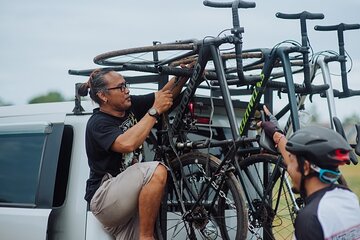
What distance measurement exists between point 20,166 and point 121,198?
101cm

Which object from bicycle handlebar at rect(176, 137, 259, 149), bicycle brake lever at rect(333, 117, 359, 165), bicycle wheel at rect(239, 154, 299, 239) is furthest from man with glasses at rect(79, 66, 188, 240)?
bicycle brake lever at rect(333, 117, 359, 165)

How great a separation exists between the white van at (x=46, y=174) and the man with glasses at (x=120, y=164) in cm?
13

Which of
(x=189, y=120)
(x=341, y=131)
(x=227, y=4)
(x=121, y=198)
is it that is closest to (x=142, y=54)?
(x=189, y=120)

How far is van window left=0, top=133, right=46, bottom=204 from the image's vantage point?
4.45 metres

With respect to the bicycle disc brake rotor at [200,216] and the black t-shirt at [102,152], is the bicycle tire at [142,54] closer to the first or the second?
the black t-shirt at [102,152]

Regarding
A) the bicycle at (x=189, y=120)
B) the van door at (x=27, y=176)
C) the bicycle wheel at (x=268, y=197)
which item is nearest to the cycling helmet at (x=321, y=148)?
the bicycle at (x=189, y=120)

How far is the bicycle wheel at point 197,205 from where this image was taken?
13.6 feet

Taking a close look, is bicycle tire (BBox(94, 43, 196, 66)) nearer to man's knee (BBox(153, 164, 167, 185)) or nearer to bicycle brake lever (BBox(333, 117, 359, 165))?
man's knee (BBox(153, 164, 167, 185))

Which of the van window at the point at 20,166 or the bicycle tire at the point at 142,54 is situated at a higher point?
the bicycle tire at the point at 142,54

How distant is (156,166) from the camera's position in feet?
13.0

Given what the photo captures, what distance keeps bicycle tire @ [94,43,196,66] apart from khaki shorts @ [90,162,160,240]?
2.44 feet

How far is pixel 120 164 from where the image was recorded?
4.16 m

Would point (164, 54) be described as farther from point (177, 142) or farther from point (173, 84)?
point (177, 142)

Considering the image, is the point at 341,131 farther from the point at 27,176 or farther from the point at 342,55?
the point at 27,176
